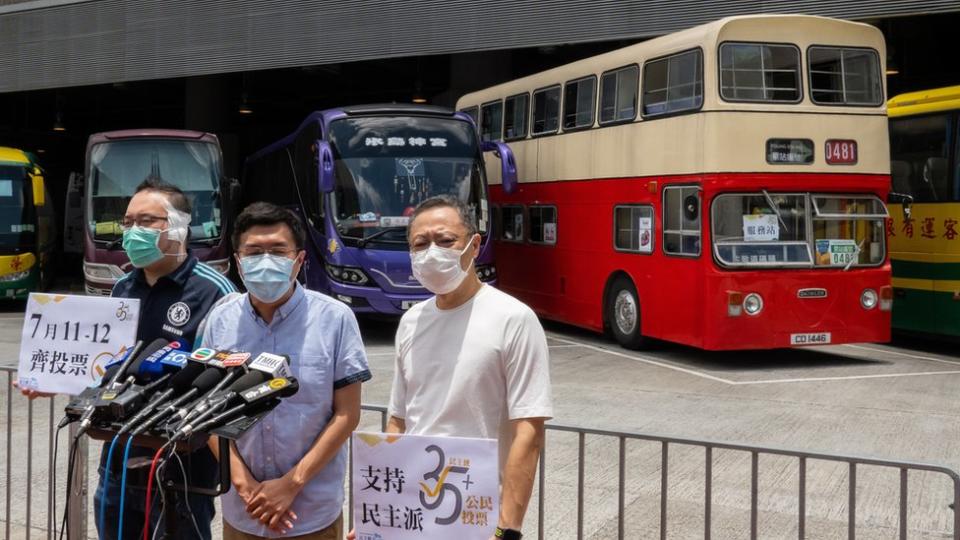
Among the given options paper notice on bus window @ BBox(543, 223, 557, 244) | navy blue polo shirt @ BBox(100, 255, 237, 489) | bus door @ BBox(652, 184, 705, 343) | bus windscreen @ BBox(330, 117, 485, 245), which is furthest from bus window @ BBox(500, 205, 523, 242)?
navy blue polo shirt @ BBox(100, 255, 237, 489)

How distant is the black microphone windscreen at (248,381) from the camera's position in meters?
2.86

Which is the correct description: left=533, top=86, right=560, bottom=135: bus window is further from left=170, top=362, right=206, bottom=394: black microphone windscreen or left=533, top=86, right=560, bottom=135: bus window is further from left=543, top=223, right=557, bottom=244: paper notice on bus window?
left=170, top=362, right=206, bottom=394: black microphone windscreen

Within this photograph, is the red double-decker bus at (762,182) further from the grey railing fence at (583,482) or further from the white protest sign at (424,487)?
the white protest sign at (424,487)

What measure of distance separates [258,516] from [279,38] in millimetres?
19363

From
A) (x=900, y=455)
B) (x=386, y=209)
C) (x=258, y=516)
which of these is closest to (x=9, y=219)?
(x=386, y=209)

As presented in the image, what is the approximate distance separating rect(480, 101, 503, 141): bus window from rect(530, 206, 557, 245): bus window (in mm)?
1771

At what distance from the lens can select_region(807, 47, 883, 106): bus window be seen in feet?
40.9

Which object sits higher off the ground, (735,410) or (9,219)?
(9,219)

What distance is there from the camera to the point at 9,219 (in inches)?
784

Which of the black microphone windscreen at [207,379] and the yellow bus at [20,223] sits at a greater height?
the yellow bus at [20,223]

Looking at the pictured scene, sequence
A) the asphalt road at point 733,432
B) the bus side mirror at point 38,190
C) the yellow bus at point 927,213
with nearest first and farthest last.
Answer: the asphalt road at point 733,432, the yellow bus at point 927,213, the bus side mirror at point 38,190

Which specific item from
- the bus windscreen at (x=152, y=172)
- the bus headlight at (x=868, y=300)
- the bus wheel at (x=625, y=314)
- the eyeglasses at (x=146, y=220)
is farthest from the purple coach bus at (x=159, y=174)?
the eyeglasses at (x=146, y=220)

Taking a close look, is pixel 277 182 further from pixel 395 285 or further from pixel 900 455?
pixel 900 455

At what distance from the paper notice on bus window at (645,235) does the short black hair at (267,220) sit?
33.2ft
